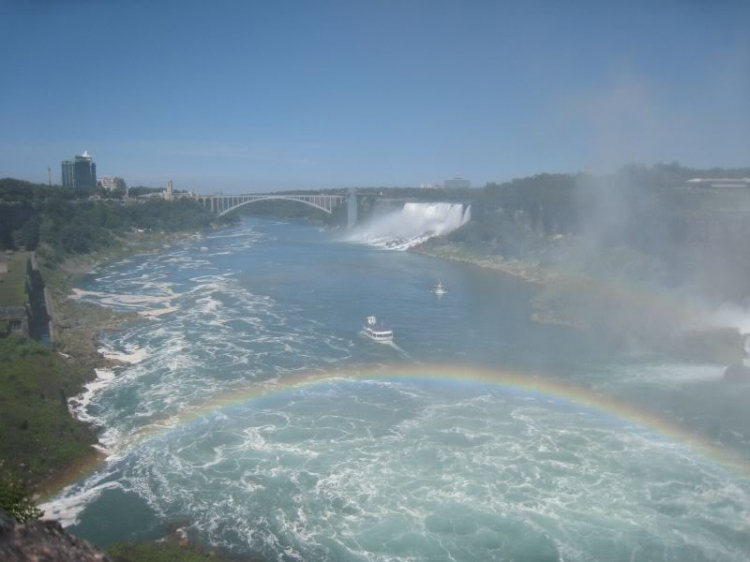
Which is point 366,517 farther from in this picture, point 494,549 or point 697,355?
point 697,355

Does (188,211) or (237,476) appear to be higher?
(188,211)

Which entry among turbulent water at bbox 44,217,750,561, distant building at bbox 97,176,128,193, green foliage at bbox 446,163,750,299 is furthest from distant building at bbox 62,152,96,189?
turbulent water at bbox 44,217,750,561

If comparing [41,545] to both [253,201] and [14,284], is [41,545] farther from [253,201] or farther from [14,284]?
[253,201]

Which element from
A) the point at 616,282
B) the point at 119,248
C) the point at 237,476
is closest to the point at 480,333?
the point at 616,282

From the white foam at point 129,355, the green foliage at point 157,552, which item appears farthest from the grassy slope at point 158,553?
the white foam at point 129,355

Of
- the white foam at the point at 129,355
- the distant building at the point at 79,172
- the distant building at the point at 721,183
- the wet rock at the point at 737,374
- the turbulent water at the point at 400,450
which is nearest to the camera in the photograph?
the turbulent water at the point at 400,450

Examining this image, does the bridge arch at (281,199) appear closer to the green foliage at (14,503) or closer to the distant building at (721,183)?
the distant building at (721,183)
